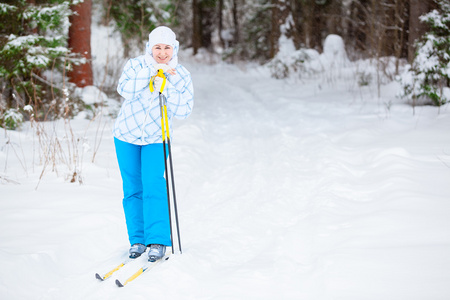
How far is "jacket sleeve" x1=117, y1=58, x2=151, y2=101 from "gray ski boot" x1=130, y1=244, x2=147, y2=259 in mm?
1170

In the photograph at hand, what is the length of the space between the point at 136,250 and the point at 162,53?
1.55m

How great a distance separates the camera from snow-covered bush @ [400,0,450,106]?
7.26m

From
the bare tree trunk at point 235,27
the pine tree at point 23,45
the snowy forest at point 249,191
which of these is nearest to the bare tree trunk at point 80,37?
the snowy forest at point 249,191

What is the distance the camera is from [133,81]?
120 inches

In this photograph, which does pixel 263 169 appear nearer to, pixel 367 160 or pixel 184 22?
pixel 367 160

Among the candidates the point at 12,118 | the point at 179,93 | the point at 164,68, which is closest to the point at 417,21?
the point at 179,93

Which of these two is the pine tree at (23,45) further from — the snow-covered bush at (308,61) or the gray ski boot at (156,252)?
the snow-covered bush at (308,61)

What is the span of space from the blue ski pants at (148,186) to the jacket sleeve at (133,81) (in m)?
0.41

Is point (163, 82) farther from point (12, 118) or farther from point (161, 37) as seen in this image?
point (12, 118)

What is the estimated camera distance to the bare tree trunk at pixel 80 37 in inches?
328

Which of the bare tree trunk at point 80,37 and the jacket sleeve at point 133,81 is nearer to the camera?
the jacket sleeve at point 133,81

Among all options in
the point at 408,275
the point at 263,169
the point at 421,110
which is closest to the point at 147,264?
the point at 408,275

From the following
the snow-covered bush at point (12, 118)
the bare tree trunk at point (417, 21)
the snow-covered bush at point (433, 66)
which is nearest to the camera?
the snow-covered bush at point (12, 118)

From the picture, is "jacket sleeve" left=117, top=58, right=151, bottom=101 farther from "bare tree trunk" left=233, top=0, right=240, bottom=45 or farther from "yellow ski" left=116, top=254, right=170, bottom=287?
"bare tree trunk" left=233, top=0, right=240, bottom=45
